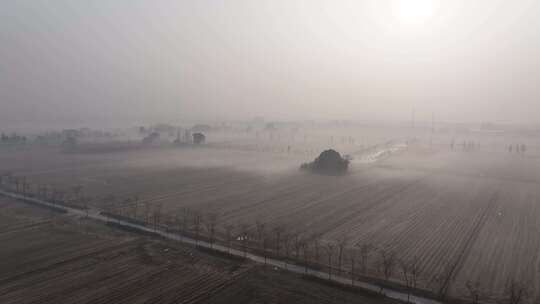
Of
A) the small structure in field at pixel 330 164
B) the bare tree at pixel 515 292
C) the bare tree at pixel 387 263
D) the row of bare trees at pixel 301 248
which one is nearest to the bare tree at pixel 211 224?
the row of bare trees at pixel 301 248

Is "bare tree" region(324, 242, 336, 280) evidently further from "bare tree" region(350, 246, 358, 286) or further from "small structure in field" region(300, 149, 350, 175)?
"small structure in field" region(300, 149, 350, 175)

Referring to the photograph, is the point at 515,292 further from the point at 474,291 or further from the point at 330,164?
the point at 330,164

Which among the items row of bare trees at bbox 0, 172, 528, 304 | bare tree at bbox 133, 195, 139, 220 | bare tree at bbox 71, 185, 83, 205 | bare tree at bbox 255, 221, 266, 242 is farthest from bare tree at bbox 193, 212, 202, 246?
bare tree at bbox 71, 185, 83, 205

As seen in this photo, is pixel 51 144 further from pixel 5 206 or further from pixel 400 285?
pixel 400 285

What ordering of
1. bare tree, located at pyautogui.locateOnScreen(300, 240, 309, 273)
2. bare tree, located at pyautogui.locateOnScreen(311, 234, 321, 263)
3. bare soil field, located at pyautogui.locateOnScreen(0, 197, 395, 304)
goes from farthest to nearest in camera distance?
bare tree, located at pyautogui.locateOnScreen(311, 234, 321, 263)
bare tree, located at pyautogui.locateOnScreen(300, 240, 309, 273)
bare soil field, located at pyautogui.locateOnScreen(0, 197, 395, 304)

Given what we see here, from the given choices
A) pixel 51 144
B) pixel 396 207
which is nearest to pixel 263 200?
pixel 396 207

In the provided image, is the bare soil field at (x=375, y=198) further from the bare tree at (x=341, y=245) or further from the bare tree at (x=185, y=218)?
the bare tree at (x=185, y=218)

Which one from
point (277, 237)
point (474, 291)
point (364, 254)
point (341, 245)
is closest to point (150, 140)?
point (277, 237)
